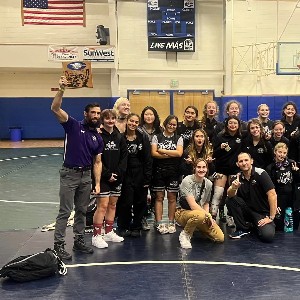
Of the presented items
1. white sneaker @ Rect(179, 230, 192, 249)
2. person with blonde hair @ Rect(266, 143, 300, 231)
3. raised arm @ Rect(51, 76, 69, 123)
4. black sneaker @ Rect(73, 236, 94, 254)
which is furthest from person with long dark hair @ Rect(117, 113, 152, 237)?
person with blonde hair @ Rect(266, 143, 300, 231)

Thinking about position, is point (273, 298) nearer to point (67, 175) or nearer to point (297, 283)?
point (297, 283)

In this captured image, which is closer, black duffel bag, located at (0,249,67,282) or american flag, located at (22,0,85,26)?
black duffel bag, located at (0,249,67,282)

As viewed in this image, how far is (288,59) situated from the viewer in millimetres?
16656

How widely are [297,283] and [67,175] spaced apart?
9.00ft

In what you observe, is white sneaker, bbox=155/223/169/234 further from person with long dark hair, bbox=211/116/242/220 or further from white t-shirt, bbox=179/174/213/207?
person with long dark hair, bbox=211/116/242/220

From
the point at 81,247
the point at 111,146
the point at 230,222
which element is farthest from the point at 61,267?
the point at 230,222

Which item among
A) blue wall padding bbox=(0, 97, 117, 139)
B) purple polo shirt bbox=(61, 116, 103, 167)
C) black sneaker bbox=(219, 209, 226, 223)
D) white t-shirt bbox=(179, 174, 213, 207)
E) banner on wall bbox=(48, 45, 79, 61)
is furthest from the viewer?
blue wall padding bbox=(0, 97, 117, 139)

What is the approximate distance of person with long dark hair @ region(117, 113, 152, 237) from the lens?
5676mm

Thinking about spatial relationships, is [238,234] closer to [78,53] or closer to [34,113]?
[78,53]

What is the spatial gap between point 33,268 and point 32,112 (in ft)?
50.9

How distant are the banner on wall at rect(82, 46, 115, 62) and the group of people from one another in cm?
1225

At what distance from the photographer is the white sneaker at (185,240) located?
5402mm

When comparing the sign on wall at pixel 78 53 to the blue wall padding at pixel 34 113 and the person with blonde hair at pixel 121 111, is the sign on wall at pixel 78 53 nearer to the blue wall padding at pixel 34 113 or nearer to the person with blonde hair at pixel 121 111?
the blue wall padding at pixel 34 113

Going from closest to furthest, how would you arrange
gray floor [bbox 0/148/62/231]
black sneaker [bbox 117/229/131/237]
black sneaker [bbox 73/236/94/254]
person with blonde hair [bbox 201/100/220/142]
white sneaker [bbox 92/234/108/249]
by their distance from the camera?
black sneaker [bbox 73/236/94/254]
white sneaker [bbox 92/234/108/249]
black sneaker [bbox 117/229/131/237]
person with blonde hair [bbox 201/100/220/142]
gray floor [bbox 0/148/62/231]
